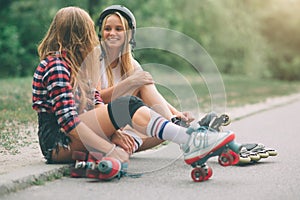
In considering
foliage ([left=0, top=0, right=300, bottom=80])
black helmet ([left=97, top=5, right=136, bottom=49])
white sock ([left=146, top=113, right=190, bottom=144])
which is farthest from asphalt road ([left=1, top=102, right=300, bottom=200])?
foliage ([left=0, top=0, right=300, bottom=80])

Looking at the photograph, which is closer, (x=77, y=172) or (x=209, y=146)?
(x=209, y=146)

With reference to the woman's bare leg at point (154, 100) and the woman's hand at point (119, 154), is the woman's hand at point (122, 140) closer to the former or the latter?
the woman's hand at point (119, 154)

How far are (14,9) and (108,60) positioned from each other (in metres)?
17.5

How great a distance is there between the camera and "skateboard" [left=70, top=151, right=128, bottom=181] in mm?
3819

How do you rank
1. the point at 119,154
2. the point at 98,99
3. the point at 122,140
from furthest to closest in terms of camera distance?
the point at 98,99 → the point at 122,140 → the point at 119,154

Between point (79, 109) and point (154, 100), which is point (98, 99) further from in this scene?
point (154, 100)

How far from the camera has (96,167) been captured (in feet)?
12.9

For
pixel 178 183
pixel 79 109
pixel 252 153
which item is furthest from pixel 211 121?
pixel 252 153

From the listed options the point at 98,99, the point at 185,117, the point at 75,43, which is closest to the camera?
the point at 75,43

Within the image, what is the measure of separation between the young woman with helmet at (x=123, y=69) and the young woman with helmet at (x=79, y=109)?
380mm

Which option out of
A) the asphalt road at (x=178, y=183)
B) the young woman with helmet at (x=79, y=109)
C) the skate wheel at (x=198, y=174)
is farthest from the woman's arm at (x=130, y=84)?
the skate wheel at (x=198, y=174)

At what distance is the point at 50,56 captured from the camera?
4027 mm

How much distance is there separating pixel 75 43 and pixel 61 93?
409 mm

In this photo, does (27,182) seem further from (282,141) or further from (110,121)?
(282,141)
